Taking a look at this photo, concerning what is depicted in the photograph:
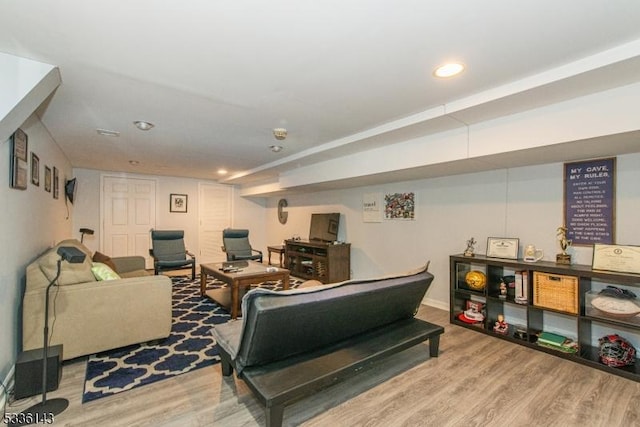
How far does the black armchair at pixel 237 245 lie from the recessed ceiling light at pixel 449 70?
4797mm

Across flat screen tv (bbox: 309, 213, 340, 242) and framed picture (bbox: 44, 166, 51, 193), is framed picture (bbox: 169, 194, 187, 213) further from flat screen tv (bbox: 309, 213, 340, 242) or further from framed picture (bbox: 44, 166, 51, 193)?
framed picture (bbox: 44, 166, 51, 193)

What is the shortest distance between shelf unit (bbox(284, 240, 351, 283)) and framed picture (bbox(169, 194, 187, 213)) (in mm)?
3004

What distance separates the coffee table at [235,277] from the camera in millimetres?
3613

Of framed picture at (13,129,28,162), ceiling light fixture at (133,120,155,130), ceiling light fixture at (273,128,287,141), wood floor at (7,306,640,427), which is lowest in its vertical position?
wood floor at (7,306,640,427)

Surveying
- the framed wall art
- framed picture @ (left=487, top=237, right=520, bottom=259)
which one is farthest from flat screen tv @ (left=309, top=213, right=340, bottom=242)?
framed picture @ (left=487, top=237, right=520, bottom=259)

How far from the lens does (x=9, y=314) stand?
2.19m

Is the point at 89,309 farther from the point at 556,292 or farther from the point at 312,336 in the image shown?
the point at 556,292

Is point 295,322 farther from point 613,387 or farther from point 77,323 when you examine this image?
point 613,387

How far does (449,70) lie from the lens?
2.00m

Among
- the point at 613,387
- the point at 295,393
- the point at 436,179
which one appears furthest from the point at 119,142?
the point at 613,387

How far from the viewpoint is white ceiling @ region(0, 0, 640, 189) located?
1.45m

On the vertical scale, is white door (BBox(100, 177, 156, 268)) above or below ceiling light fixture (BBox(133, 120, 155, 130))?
below

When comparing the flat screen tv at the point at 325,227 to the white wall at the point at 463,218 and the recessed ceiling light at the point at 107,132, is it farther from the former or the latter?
the recessed ceiling light at the point at 107,132

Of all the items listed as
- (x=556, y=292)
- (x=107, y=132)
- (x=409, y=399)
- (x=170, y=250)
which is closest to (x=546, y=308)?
(x=556, y=292)
